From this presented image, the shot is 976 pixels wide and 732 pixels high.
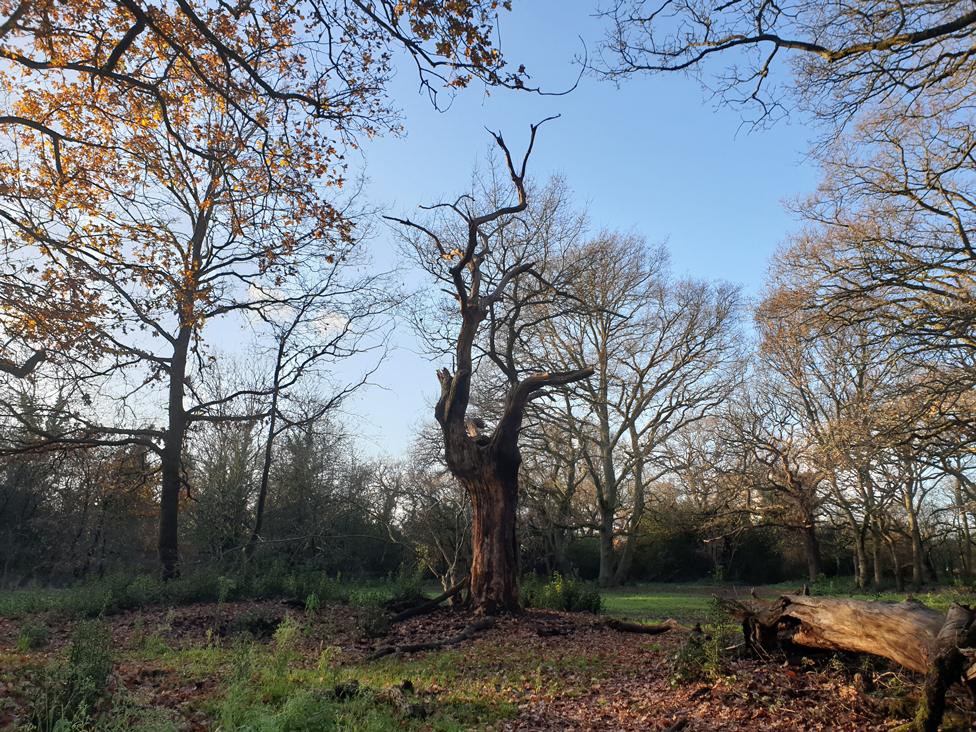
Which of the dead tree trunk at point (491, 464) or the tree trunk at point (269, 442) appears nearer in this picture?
the dead tree trunk at point (491, 464)

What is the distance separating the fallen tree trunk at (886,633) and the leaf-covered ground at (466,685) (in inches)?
8.2

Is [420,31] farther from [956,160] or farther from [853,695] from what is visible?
[956,160]

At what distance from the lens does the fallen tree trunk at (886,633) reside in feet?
15.1

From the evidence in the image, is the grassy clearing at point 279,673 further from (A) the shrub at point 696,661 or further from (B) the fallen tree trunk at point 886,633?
(B) the fallen tree trunk at point 886,633

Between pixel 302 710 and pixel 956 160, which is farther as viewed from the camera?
pixel 956 160

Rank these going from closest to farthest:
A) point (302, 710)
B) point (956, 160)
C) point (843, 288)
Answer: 1. point (302, 710)
2. point (956, 160)
3. point (843, 288)

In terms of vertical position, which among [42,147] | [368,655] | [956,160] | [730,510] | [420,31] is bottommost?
[368,655]

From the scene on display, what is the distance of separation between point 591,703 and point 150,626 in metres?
7.53

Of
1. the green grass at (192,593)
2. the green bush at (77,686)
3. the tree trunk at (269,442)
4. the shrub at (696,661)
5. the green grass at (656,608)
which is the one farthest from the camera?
the tree trunk at (269,442)

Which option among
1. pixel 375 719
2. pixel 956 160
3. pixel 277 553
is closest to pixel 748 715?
pixel 375 719

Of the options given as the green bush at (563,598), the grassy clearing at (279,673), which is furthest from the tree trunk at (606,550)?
the grassy clearing at (279,673)

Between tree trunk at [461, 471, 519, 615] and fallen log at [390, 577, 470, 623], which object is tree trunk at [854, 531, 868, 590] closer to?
tree trunk at [461, 471, 519, 615]

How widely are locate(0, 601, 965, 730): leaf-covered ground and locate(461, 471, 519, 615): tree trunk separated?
1.82 meters

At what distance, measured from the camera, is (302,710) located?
439 centimetres
